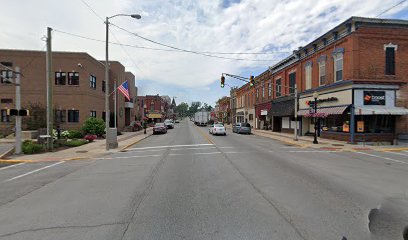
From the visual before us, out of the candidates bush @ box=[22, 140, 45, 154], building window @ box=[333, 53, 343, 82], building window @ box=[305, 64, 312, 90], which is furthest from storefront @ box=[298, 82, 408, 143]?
bush @ box=[22, 140, 45, 154]

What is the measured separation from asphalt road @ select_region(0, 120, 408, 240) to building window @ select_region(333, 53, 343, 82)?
601 inches

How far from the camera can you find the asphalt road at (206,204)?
4.64 metres

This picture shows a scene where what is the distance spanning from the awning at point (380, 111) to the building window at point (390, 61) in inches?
125

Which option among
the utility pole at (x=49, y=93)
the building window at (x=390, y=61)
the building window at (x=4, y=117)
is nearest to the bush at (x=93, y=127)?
the building window at (x=4, y=117)

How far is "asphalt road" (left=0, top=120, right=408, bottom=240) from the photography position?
15.2 ft

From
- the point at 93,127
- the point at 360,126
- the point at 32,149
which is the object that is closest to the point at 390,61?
the point at 360,126

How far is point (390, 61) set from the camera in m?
22.4

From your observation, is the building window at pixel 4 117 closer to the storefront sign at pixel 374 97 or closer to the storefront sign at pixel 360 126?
the storefront sign at pixel 360 126

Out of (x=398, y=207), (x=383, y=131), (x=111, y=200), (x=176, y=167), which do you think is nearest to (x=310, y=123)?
(x=383, y=131)

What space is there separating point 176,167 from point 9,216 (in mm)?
6082

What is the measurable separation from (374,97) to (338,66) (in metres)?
4.04

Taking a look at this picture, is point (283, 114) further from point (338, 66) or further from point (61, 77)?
point (61, 77)

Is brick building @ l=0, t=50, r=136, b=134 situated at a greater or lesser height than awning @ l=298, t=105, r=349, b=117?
greater

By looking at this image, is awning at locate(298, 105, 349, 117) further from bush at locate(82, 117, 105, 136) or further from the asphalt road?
bush at locate(82, 117, 105, 136)
